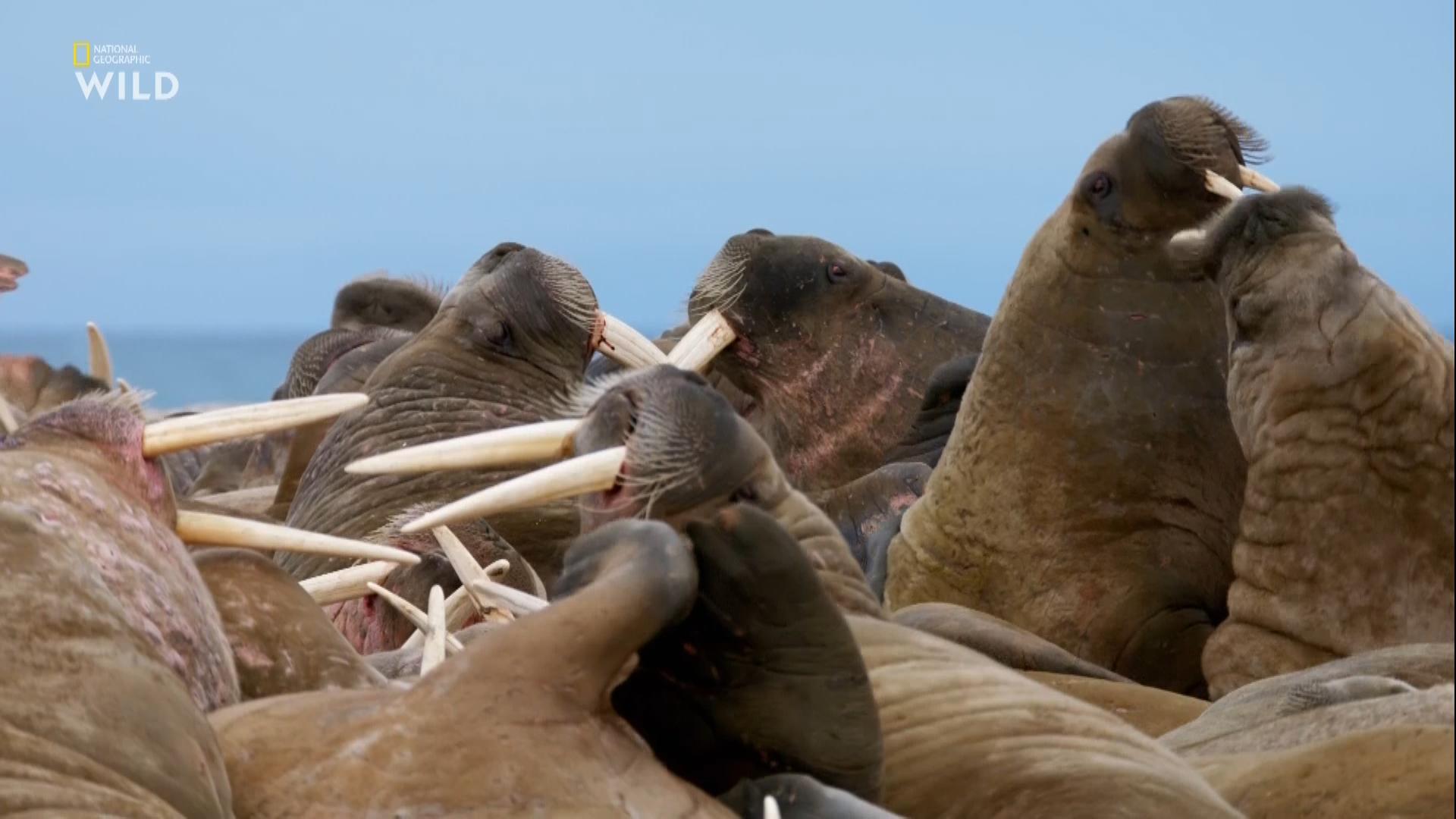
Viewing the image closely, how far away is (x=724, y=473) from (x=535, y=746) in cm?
63

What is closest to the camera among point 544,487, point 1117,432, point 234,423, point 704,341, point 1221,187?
point 544,487

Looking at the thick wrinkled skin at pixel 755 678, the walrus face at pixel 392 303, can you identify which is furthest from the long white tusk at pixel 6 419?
the walrus face at pixel 392 303

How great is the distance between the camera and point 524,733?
2461 millimetres

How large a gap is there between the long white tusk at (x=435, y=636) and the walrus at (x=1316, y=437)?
5.01ft

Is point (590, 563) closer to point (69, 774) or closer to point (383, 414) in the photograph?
point (69, 774)

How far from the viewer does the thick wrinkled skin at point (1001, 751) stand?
9.07 feet

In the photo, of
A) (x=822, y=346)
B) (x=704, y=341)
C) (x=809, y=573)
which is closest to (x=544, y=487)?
(x=809, y=573)

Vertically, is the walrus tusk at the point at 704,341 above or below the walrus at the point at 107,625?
below

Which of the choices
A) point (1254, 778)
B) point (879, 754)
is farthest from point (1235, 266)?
point (879, 754)

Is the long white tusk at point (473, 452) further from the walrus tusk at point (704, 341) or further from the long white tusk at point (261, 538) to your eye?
the walrus tusk at point (704, 341)

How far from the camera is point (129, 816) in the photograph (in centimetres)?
237

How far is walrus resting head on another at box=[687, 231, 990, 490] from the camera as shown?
7.39 m

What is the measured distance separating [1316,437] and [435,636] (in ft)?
5.36

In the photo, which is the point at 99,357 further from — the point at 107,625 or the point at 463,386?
the point at 107,625
